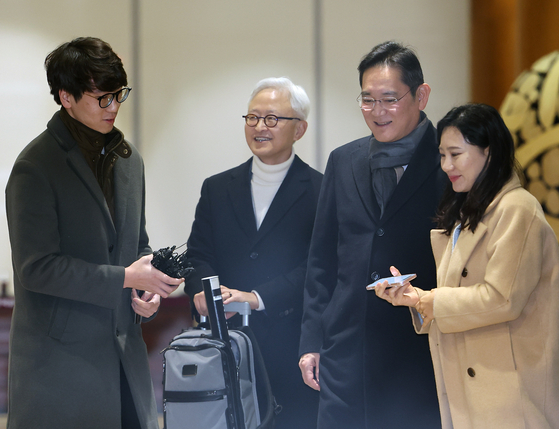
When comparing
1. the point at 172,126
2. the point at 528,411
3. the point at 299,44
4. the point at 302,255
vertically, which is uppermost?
the point at 299,44

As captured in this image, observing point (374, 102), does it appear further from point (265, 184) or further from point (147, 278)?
point (147, 278)

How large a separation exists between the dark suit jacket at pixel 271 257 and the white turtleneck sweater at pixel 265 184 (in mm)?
43

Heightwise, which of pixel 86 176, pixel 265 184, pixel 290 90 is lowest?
pixel 265 184

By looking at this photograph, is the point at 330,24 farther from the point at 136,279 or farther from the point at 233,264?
the point at 136,279

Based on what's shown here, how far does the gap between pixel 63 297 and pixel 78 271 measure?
0.10 m

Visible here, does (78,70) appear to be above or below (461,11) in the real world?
below

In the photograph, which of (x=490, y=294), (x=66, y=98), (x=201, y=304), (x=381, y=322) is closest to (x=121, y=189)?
(x=66, y=98)

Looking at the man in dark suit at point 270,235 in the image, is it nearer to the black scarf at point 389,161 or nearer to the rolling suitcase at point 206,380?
the rolling suitcase at point 206,380

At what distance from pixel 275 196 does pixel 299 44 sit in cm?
227

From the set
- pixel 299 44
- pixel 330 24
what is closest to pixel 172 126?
pixel 299 44

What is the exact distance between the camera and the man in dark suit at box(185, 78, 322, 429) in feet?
8.38

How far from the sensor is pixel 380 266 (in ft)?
6.63

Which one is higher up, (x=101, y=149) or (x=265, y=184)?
(x=101, y=149)

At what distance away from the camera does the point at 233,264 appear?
2639 mm
